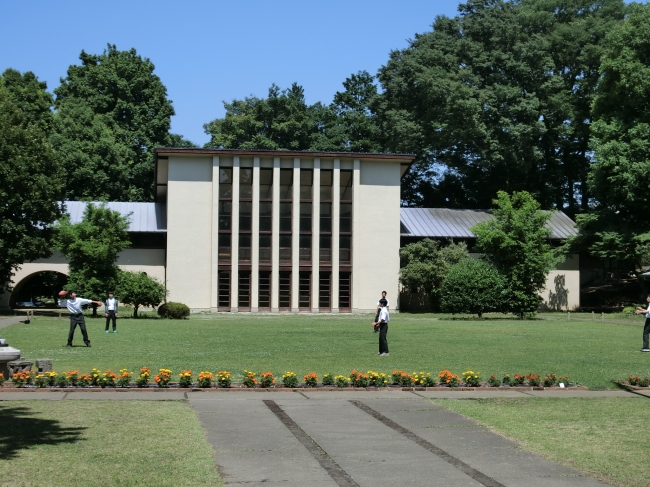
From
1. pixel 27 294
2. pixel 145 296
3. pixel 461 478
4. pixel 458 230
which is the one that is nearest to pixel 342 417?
pixel 461 478

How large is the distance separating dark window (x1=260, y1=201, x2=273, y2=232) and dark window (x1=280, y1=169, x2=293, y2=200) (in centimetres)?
120

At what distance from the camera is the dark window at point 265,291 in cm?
5866

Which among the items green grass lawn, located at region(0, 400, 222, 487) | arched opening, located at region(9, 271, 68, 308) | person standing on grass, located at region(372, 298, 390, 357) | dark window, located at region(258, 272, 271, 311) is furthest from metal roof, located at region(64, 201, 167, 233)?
green grass lawn, located at region(0, 400, 222, 487)

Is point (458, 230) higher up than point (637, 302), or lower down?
higher up

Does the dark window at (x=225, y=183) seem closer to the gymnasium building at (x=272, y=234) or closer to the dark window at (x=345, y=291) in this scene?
the gymnasium building at (x=272, y=234)

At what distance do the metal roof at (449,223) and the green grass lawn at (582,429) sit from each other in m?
48.1

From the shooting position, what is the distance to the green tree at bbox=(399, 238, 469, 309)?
5753 cm

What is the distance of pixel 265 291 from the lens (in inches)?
2312

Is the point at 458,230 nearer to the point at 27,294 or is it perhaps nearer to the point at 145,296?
the point at 145,296

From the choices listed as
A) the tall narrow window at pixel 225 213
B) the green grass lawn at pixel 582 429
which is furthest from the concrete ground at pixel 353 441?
the tall narrow window at pixel 225 213

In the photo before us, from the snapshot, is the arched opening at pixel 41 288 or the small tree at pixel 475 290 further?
the arched opening at pixel 41 288

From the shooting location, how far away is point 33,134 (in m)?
48.9

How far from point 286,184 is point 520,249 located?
17.2 m

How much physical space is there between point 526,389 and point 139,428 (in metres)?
8.43
